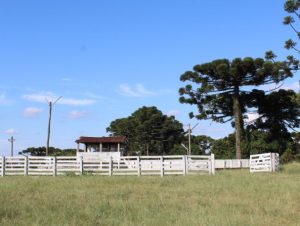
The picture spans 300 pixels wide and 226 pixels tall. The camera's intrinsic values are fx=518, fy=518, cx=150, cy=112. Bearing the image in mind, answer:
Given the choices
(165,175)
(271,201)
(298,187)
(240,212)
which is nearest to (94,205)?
(240,212)

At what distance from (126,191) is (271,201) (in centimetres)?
574

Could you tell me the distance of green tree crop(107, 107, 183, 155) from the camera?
288 feet

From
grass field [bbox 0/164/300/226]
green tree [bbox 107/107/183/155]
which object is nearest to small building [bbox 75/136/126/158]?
green tree [bbox 107/107/183/155]

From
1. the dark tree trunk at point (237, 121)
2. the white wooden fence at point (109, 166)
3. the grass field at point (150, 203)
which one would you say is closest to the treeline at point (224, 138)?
A: the dark tree trunk at point (237, 121)

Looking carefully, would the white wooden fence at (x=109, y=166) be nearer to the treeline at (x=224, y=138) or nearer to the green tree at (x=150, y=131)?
the treeline at (x=224, y=138)

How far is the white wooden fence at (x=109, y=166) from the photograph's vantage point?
97.0 ft

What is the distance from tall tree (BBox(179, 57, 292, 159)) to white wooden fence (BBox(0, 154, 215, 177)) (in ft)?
69.3

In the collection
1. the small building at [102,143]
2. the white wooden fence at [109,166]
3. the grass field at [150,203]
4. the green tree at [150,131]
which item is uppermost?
the green tree at [150,131]

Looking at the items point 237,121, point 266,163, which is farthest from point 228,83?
point 266,163

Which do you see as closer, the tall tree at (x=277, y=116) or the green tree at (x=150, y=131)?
the tall tree at (x=277, y=116)

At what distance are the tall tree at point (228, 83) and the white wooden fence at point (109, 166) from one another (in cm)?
2113

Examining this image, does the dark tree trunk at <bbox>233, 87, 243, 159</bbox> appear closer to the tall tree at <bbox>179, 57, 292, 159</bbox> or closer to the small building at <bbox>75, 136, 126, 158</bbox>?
the tall tree at <bbox>179, 57, 292, 159</bbox>

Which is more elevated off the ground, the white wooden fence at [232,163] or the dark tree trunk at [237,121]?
the dark tree trunk at [237,121]

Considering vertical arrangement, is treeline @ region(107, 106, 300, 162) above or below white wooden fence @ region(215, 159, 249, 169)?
above
